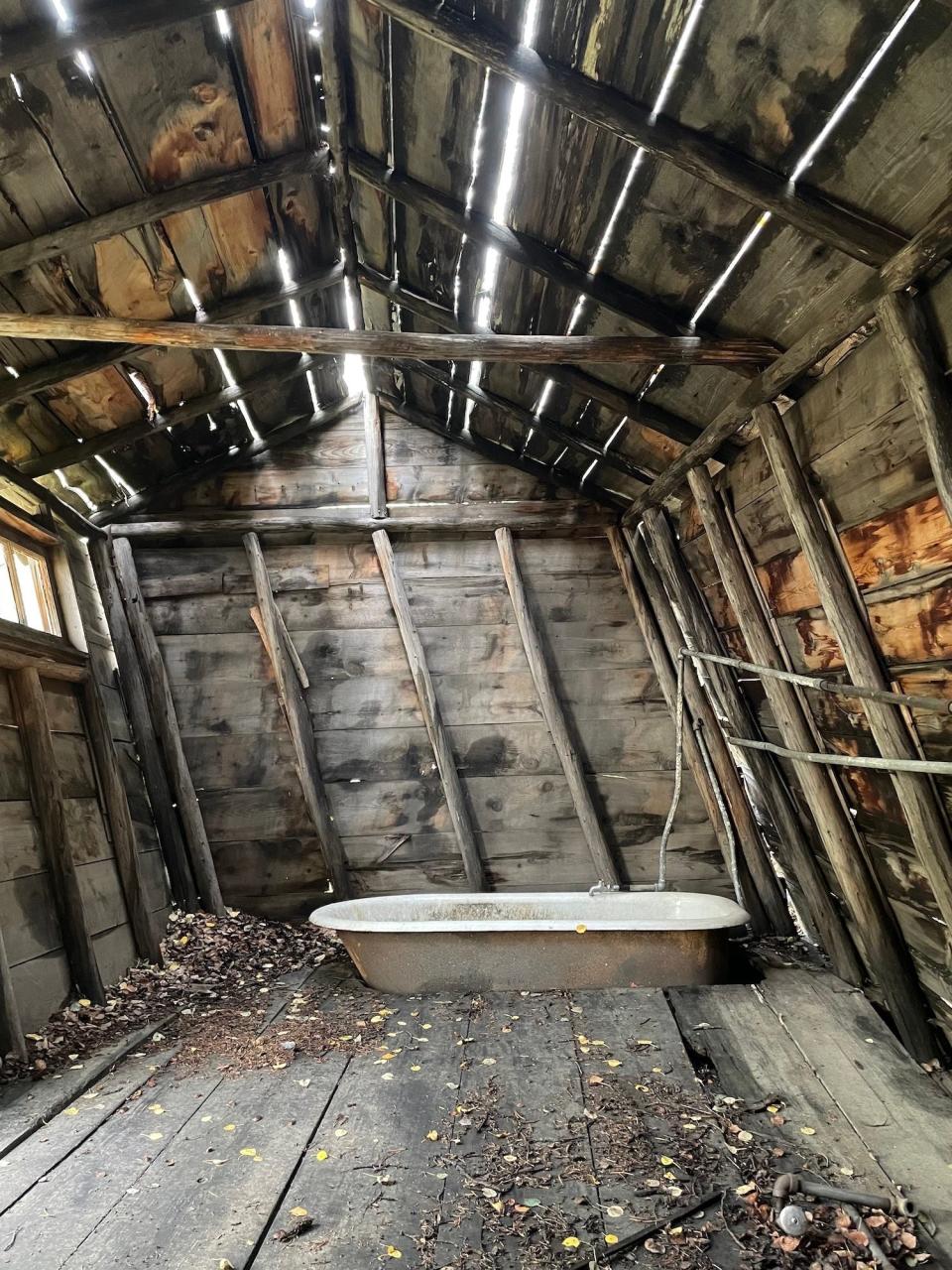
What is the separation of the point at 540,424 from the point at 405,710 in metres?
1.85

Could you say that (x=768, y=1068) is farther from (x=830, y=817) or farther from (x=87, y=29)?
(x=87, y=29)

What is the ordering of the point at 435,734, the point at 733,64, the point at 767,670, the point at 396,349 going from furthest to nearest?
1. the point at 435,734
2. the point at 767,670
3. the point at 396,349
4. the point at 733,64

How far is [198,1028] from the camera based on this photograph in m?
3.25

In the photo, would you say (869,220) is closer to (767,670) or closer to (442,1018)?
(767,670)

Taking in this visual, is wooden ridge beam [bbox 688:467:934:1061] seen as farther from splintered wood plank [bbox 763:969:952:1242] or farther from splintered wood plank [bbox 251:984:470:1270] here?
splintered wood plank [bbox 251:984:470:1270]

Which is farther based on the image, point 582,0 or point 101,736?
point 101,736

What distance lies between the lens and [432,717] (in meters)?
4.56

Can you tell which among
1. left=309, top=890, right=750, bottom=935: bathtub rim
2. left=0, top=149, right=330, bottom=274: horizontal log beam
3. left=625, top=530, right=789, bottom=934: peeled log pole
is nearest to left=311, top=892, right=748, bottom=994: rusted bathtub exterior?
left=309, top=890, right=750, bottom=935: bathtub rim

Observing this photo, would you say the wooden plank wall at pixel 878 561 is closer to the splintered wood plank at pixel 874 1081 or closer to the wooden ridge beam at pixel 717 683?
the splintered wood plank at pixel 874 1081

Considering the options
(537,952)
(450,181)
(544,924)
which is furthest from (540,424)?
(537,952)

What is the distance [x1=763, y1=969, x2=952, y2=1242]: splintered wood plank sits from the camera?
216cm

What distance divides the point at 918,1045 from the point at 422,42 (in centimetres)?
398

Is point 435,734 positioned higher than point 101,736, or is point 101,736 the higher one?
point 101,736

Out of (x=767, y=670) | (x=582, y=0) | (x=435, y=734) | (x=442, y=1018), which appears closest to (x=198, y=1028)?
(x=442, y=1018)
